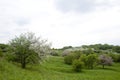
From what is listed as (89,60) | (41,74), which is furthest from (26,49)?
(89,60)

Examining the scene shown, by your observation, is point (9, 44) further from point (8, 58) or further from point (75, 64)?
point (75, 64)

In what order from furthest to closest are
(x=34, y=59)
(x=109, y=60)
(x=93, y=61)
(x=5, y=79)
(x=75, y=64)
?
1. (x=109, y=60)
2. (x=93, y=61)
3. (x=75, y=64)
4. (x=34, y=59)
5. (x=5, y=79)

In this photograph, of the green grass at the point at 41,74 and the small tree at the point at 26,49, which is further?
the small tree at the point at 26,49

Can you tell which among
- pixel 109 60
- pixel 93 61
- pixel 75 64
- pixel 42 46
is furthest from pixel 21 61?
pixel 109 60

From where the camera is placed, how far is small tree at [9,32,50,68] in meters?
40.8

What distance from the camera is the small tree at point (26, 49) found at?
40775mm

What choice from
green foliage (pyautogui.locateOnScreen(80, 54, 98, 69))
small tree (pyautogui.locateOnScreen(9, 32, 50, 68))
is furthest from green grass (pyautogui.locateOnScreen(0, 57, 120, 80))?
Result: green foliage (pyautogui.locateOnScreen(80, 54, 98, 69))

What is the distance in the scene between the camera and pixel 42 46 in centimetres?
4300

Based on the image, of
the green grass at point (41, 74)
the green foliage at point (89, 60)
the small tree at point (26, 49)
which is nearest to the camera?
the green grass at point (41, 74)

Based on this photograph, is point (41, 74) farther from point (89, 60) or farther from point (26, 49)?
point (89, 60)

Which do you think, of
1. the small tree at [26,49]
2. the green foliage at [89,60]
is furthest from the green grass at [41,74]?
the green foliage at [89,60]

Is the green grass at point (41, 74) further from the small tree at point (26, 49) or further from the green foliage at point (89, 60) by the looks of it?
the green foliage at point (89, 60)

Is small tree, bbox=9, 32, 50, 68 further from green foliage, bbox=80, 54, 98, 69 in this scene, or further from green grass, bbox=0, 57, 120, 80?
green foliage, bbox=80, 54, 98, 69

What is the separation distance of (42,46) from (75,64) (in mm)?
19842
